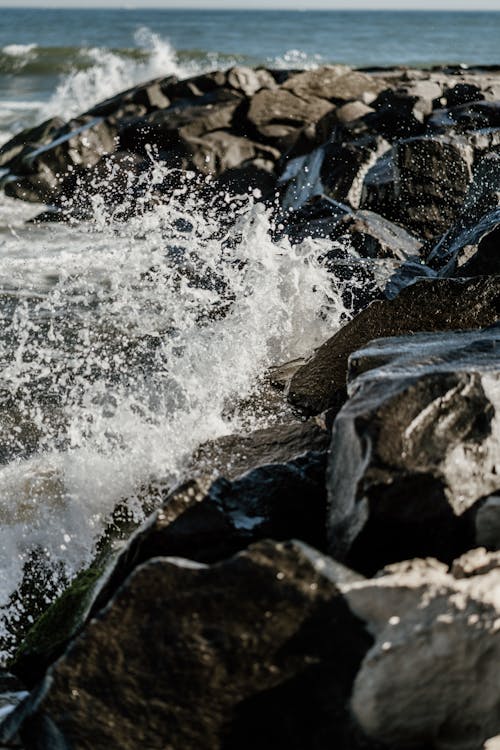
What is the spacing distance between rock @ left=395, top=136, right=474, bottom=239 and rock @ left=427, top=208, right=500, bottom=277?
1297 millimetres

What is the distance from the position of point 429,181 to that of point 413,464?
5.67 m

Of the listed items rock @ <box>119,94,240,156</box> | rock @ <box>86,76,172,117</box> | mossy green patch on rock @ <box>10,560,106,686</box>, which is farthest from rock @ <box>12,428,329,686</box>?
rock @ <box>86,76,172,117</box>

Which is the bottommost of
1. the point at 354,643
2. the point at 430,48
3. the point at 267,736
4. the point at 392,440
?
the point at 267,736

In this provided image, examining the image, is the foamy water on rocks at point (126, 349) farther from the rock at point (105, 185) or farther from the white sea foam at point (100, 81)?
the white sea foam at point (100, 81)

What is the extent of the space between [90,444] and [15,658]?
151 centimetres

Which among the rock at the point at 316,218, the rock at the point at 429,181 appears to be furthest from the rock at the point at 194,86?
the rock at the point at 429,181

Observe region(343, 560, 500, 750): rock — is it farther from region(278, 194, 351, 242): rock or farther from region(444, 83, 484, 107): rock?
region(444, 83, 484, 107): rock

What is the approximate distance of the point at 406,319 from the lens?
13.0 ft

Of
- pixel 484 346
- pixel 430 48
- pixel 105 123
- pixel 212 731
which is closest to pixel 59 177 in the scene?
pixel 105 123

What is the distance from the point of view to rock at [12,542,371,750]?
6.89ft

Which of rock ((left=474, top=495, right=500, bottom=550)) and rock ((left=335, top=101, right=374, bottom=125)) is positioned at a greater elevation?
rock ((left=335, top=101, right=374, bottom=125))

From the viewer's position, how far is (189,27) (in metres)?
65.6

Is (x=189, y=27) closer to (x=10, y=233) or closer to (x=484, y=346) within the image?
(x=10, y=233)

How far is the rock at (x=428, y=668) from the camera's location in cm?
203
